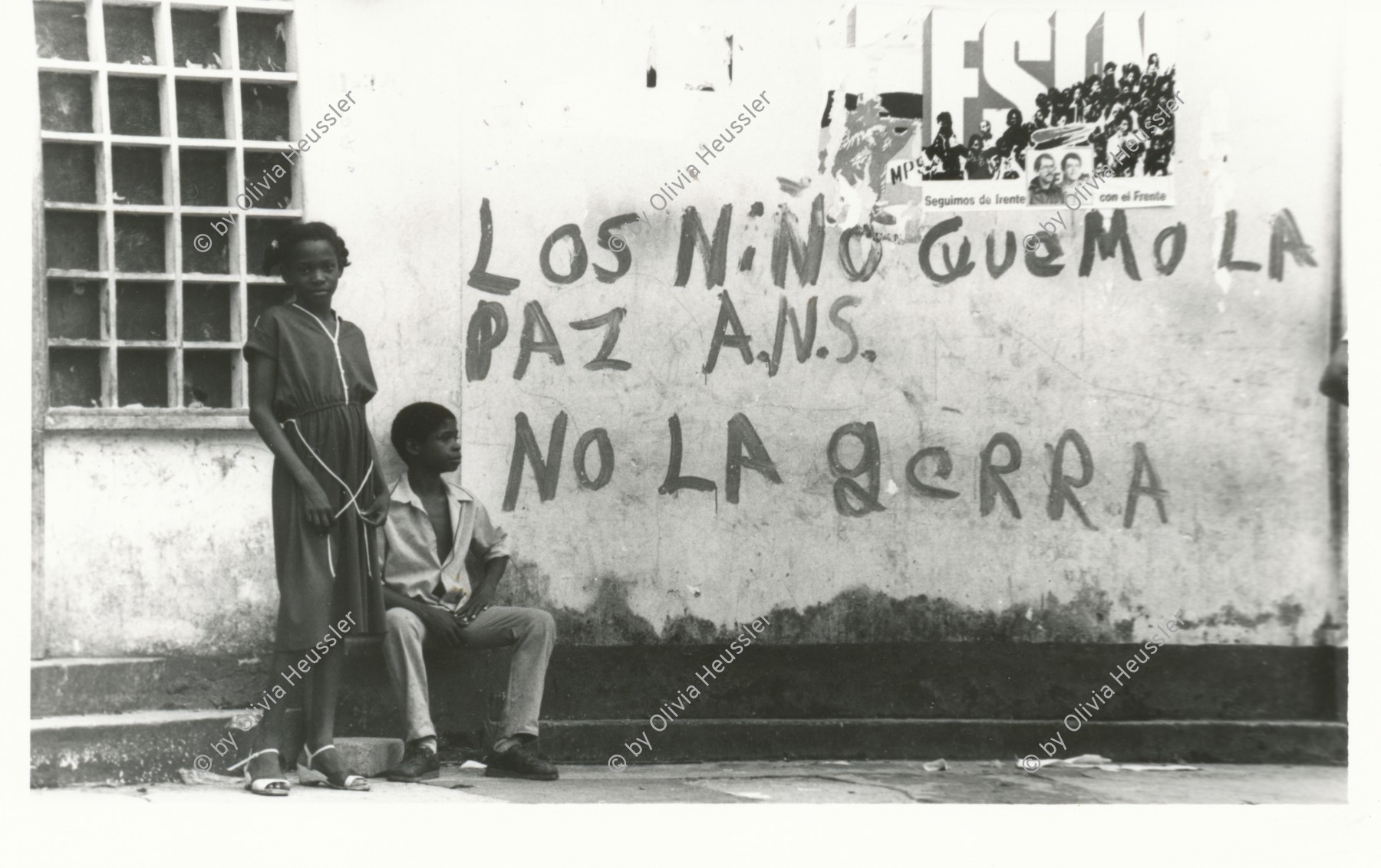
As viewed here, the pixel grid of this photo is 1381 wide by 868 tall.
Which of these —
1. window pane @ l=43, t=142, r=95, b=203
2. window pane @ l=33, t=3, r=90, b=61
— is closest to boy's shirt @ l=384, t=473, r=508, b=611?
window pane @ l=43, t=142, r=95, b=203

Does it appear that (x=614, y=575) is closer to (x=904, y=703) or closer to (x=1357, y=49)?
(x=904, y=703)

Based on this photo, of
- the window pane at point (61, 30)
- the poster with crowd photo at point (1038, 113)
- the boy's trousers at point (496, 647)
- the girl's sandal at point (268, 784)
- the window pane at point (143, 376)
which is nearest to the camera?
the girl's sandal at point (268, 784)

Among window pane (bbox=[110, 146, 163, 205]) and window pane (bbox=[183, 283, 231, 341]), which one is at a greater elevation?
window pane (bbox=[110, 146, 163, 205])

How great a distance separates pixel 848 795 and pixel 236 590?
2067 mm

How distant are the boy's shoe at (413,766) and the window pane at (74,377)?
150 cm

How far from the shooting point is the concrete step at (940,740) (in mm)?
5305

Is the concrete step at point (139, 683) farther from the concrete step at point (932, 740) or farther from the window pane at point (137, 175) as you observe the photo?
the window pane at point (137, 175)

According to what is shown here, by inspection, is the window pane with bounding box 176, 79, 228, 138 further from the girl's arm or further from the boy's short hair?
the boy's short hair

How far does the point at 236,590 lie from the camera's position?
16.9ft

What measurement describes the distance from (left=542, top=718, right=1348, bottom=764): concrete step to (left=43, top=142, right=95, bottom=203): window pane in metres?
2.27

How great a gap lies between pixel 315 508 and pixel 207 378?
2.54ft

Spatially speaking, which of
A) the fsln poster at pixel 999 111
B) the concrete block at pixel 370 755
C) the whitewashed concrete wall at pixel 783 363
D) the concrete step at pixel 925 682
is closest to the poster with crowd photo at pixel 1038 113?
the fsln poster at pixel 999 111

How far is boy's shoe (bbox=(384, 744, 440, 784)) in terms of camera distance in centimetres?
485

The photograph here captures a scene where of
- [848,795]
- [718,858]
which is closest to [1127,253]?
[848,795]
